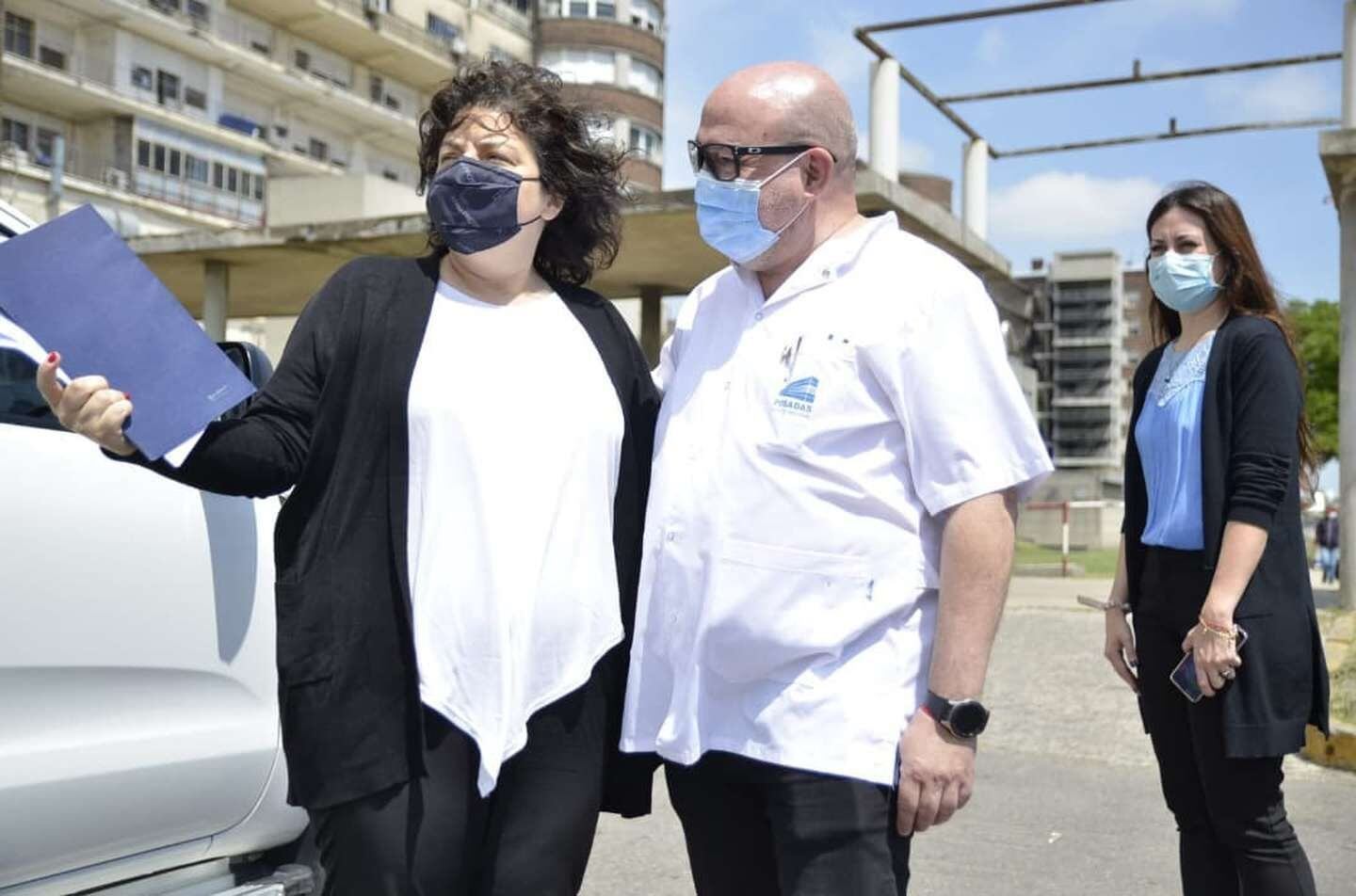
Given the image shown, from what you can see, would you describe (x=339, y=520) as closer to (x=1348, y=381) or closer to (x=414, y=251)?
(x=1348, y=381)

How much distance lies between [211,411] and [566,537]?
0.60m

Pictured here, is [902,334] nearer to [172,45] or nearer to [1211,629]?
[1211,629]

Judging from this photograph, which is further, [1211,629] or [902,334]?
[1211,629]

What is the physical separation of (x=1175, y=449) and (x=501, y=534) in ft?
6.01

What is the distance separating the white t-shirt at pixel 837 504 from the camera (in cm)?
212

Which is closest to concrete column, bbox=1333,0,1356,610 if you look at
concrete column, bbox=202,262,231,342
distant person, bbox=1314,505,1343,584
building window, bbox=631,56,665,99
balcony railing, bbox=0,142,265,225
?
concrete column, bbox=202,262,231,342

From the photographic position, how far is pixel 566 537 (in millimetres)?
2293

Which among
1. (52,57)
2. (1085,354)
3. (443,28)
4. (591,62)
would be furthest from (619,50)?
(1085,354)

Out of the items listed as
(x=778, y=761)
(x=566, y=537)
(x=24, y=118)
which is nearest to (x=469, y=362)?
(x=566, y=537)

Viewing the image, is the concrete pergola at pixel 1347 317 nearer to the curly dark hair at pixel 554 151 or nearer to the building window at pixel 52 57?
the curly dark hair at pixel 554 151

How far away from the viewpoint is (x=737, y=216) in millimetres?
2338

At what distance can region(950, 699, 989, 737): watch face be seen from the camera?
208 cm

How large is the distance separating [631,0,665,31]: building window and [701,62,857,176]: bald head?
201 feet

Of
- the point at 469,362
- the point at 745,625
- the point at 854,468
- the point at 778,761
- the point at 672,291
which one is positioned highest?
the point at 672,291
